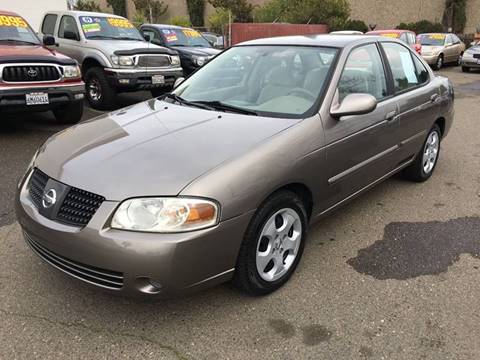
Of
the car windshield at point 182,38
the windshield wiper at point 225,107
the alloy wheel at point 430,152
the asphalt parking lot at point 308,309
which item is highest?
the car windshield at point 182,38

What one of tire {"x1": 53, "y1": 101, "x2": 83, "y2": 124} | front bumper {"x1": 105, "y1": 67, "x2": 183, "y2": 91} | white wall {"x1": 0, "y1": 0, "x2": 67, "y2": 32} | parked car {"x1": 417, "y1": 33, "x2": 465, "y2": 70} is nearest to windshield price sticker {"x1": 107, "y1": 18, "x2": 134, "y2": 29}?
front bumper {"x1": 105, "y1": 67, "x2": 183, "y2": 91}

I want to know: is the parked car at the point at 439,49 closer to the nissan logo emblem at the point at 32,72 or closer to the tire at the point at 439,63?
the tire at the point at 439,63

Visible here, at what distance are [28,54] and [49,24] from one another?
12.8 ft

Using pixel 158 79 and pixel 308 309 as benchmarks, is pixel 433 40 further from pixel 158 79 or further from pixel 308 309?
pixel 308 309

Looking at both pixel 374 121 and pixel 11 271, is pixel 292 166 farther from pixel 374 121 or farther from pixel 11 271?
pixel 11 271

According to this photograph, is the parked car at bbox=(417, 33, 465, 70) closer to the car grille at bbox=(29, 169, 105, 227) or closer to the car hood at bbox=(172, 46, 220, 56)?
the car hood at bbox=(172, 46, 220, 56)

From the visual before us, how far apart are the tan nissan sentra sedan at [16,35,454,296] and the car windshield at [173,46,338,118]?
1 centimetres

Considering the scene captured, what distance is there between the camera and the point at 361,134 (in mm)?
3588

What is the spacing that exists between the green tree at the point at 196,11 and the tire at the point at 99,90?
129 feet

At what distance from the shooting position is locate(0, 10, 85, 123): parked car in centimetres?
608

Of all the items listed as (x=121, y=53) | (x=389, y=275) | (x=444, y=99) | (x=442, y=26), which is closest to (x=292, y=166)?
(x=389, y=275)

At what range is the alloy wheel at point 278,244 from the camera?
9.36 feet

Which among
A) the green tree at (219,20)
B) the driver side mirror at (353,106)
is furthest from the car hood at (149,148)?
the green tree at (219,20)

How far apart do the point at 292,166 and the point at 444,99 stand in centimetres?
299
